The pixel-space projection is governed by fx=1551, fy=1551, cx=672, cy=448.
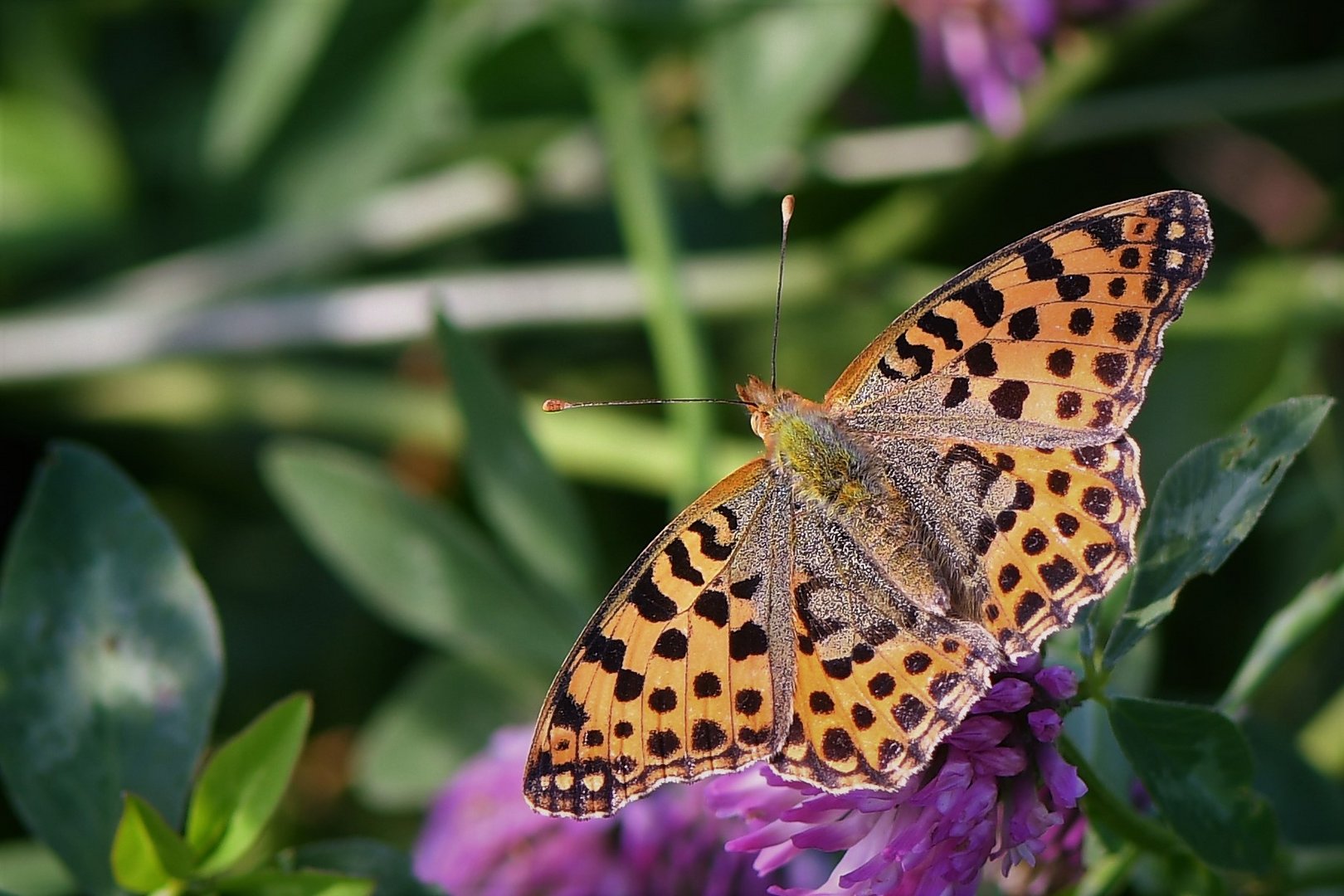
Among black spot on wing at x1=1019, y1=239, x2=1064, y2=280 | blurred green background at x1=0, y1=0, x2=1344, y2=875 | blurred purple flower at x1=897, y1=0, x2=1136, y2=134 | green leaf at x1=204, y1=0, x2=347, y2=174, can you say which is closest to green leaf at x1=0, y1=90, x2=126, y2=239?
blurred green background at x1=0, y1=0, x2=1344, y2=875

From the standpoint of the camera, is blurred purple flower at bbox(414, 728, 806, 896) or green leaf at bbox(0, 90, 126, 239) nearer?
blurred purple flower at bbox(414, 728, 806, 896)

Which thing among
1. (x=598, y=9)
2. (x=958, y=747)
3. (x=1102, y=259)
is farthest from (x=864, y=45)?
(x=958, y=747)

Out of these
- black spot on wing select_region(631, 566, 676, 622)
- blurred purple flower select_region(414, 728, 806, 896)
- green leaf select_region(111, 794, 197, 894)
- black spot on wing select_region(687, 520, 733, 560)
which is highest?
black spot on wing select_region(687, 520, 733, 560)

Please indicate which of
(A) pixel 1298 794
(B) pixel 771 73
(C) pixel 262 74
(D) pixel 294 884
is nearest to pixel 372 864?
(D) pixel 294 884

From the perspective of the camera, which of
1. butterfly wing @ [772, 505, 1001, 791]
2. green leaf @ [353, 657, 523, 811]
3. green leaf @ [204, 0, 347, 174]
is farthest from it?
green leaf @ [204, 0, 347, 174]

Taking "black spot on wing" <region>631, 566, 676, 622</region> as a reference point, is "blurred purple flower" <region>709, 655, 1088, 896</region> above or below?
below

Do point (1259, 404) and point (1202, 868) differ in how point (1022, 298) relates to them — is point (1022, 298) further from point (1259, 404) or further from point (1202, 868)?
point (1259, 404)

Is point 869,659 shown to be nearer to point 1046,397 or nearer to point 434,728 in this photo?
point 1046,397

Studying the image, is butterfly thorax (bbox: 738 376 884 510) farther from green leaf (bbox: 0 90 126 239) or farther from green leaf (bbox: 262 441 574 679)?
green leaf (bbox: 0 90 126 239)
